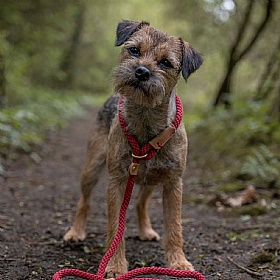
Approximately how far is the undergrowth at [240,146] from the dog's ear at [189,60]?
3.54 meters

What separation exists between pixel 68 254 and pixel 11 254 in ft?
1.93

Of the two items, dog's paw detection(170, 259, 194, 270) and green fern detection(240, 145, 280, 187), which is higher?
green fern detection(240, 145, 280, 187)

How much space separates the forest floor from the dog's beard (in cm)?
165

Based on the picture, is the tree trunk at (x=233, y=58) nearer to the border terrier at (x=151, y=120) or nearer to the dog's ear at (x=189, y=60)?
the dog's ear at (x=189, y=60)

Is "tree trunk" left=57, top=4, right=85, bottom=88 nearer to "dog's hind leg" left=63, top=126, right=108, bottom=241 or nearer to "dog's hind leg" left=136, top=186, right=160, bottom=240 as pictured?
"dog's hind leg" left=63, top=126, right=108, bottom=241

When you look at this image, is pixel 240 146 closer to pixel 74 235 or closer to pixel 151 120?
pixel 74 235

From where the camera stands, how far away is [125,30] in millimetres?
3961

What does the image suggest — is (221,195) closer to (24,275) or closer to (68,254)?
(68,254)

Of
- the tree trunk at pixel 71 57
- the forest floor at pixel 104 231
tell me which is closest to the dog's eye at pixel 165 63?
the forest floor at pixel 104 231

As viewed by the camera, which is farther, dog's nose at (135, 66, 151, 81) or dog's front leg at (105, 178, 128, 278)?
dog's front leg at (105, 178, 128, 278)

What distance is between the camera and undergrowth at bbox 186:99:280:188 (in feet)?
23.1

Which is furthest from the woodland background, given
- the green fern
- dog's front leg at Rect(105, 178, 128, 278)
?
dog's front leg at Rect(105, 178, 128, 278)

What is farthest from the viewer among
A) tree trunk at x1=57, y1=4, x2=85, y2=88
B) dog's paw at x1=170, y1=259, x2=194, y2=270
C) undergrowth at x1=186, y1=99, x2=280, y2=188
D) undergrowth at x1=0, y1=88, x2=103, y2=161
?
tree trunk at x1=57, y1=4, x2=85, y2=88

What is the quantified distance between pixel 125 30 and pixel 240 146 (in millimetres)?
5964
